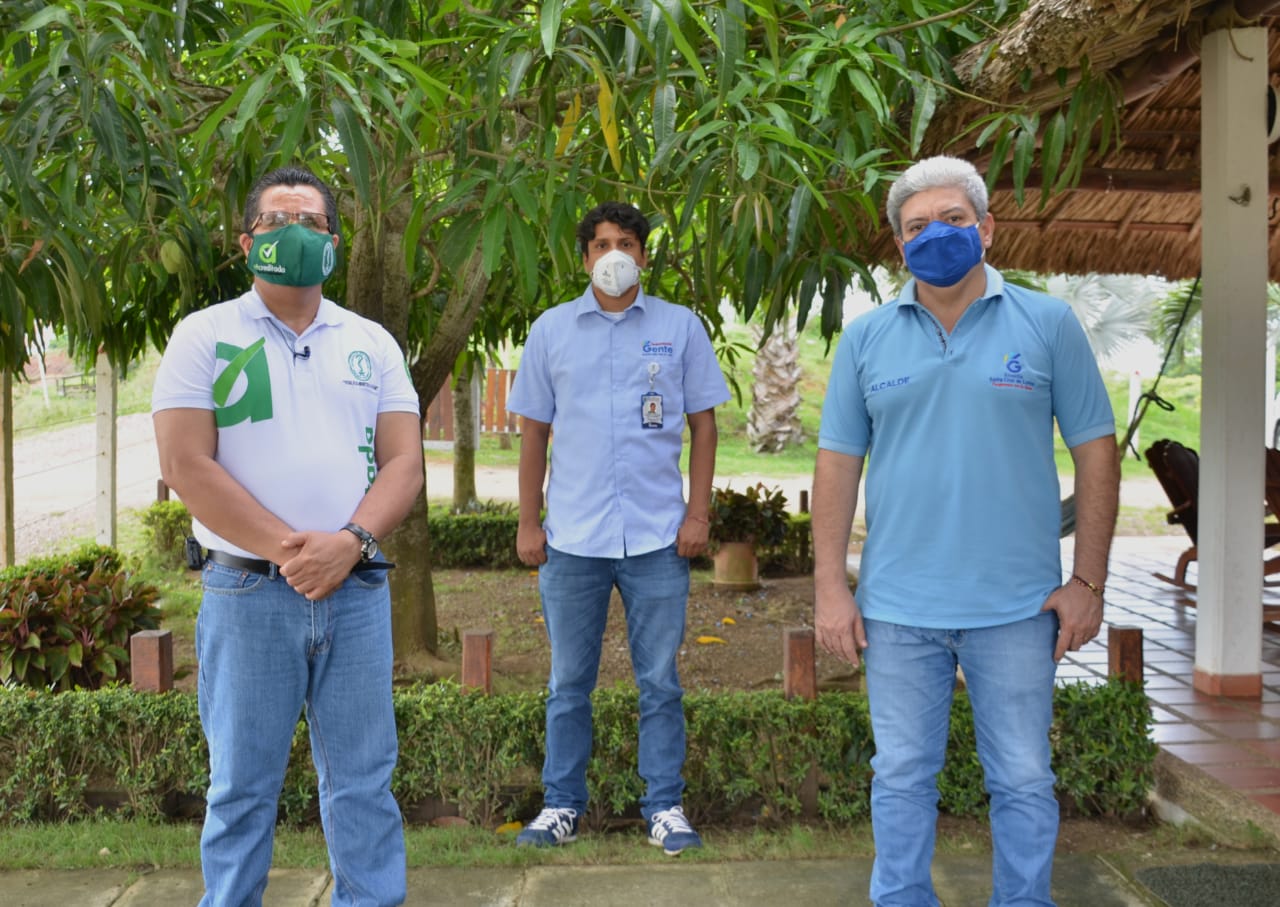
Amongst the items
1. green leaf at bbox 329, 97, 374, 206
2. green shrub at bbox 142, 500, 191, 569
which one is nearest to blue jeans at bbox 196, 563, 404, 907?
green leaf at bbox 329, 97, 374, 206

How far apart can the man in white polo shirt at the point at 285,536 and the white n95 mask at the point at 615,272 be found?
868 mm

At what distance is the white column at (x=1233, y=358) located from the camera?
4125mm

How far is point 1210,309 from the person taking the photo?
423cm

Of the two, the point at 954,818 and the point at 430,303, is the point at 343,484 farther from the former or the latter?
the point at 430,303

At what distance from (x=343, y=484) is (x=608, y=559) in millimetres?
996

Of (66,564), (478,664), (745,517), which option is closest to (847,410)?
(478,664)

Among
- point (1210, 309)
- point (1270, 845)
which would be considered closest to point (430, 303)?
point (1210, 309)

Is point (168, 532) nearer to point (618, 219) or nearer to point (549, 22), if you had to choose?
point (618, 219)

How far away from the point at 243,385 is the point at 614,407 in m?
1.15

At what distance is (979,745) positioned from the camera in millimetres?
2521

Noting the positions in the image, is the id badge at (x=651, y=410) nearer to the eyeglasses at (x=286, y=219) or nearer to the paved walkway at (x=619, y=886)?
the eyeglasses at (x=286, y=219)

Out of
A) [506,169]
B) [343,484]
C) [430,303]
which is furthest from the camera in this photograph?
[430,303]

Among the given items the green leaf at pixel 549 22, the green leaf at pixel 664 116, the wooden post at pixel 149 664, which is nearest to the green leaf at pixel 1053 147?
the green leaf at pixel 664 116

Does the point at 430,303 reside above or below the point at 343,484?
above
